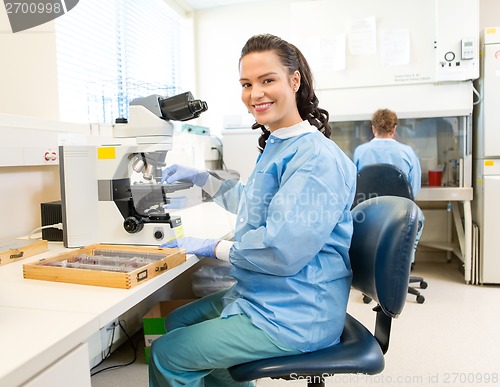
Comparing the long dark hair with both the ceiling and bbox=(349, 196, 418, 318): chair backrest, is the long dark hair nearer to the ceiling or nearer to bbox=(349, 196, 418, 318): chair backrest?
bbox=(349, 196, 418, 318): chair backrest

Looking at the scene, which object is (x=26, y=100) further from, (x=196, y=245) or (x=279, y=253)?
(x=279, y=253)

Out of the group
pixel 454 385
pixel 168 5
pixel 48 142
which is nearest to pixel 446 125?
pixel 454 385

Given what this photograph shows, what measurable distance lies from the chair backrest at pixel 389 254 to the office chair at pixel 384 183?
4.52ft

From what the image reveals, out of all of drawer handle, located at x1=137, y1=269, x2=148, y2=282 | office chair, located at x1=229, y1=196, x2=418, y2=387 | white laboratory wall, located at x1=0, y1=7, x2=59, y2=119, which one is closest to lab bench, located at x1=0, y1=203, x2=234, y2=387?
drawer handle, located at x1=137, y1=269, x2=148, y2=282

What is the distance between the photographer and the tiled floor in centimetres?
171

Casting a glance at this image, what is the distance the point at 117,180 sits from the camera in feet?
4.23

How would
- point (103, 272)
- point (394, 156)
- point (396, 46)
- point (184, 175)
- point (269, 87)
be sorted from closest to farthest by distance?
point (103, 272), point (269, 87), point (184, 175), point (394, 156), point (396, 46)

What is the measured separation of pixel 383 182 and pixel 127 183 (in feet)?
5.56

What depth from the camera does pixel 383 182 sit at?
2459mm

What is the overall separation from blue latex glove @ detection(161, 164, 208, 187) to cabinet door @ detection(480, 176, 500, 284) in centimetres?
221

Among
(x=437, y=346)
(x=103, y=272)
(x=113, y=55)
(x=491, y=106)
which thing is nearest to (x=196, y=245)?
(x=103, y=272)

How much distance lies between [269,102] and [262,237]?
0.41 meters

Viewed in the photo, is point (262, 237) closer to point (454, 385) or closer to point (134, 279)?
point (134, 279)

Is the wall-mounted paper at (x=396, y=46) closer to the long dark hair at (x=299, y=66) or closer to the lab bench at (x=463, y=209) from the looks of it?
the lab bench at (x=463, y=209)
